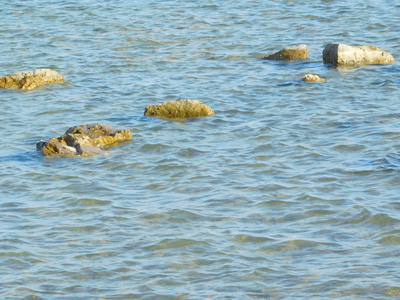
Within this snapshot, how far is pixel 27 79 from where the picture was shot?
605 inches

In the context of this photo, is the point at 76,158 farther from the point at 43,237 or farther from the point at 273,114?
the point at 273,114

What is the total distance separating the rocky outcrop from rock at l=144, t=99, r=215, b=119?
1.37 m

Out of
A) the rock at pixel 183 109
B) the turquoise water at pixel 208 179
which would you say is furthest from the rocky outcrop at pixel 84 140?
the rock at pixel 183 109

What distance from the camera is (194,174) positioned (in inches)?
403

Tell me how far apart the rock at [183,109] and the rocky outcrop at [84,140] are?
1366 millimetres

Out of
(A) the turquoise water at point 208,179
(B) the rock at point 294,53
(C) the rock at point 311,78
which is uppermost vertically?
(B) the rock at point 294,53

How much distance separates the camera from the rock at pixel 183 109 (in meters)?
13.0

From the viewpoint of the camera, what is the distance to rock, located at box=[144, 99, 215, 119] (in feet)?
42.5

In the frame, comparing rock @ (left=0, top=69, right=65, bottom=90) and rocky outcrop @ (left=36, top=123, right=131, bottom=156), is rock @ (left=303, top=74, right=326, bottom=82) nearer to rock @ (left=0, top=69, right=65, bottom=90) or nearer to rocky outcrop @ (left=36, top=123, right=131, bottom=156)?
rocky outcrop @ (left=36, top=123, right=131, bottom=156)

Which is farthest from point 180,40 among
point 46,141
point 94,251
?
point 94,251

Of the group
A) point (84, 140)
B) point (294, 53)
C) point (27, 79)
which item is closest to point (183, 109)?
point (84, 140)

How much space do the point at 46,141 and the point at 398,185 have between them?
212 inches

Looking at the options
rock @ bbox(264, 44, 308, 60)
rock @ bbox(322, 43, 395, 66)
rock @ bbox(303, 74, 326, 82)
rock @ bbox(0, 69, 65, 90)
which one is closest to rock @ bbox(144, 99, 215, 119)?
rock @ bbox(303, 74, 326, 82)

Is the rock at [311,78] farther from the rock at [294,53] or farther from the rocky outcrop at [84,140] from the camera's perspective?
the rocky outcrop at [84,140]
